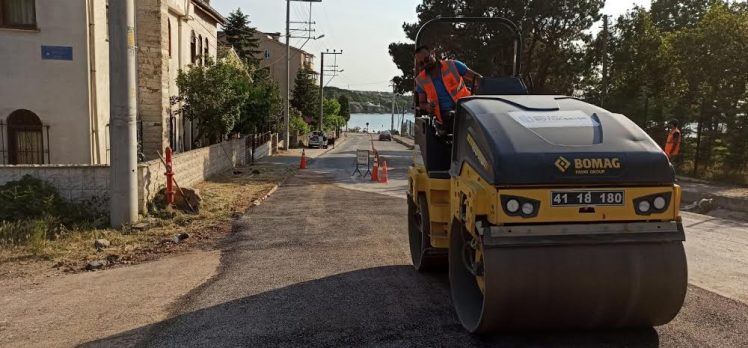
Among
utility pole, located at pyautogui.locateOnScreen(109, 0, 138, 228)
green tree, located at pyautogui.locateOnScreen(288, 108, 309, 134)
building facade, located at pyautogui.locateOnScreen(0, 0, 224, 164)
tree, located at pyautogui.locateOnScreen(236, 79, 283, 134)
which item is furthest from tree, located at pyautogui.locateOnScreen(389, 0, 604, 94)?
utility pole, located at pyautogui.locateOnScreen(109, 0, 138, 228)

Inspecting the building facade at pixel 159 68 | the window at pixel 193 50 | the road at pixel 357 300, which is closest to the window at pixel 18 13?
the building facade at pixel 159 68

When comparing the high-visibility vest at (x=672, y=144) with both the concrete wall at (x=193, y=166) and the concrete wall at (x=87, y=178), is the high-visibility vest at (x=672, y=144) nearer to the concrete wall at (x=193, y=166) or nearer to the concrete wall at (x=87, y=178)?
the concrete wall at (x=193, y=166)

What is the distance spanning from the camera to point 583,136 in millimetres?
4418

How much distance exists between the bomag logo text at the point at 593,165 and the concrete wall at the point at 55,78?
14.4 meters

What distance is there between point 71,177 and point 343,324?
7.59m

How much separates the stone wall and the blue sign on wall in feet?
18.7

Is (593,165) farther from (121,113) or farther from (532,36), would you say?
(532,36)

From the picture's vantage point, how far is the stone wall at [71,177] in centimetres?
1054

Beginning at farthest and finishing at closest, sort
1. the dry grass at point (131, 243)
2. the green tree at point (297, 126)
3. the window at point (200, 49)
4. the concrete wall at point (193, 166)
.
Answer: the green tree at point (297, 126)
the window at point (200, 49)
the concrete wall at point (193, 166)
the dry grass at point (131, 243)

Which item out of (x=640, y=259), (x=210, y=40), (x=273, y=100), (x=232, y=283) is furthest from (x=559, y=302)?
(x=210, y=40)

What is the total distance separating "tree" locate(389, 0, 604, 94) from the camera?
3306 cm

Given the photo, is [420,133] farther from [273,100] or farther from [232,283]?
[273,100]

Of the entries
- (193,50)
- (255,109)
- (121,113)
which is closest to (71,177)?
(121,113)

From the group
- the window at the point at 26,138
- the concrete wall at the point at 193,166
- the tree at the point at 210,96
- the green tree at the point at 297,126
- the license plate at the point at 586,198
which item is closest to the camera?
the license plate at the point at 586,198
